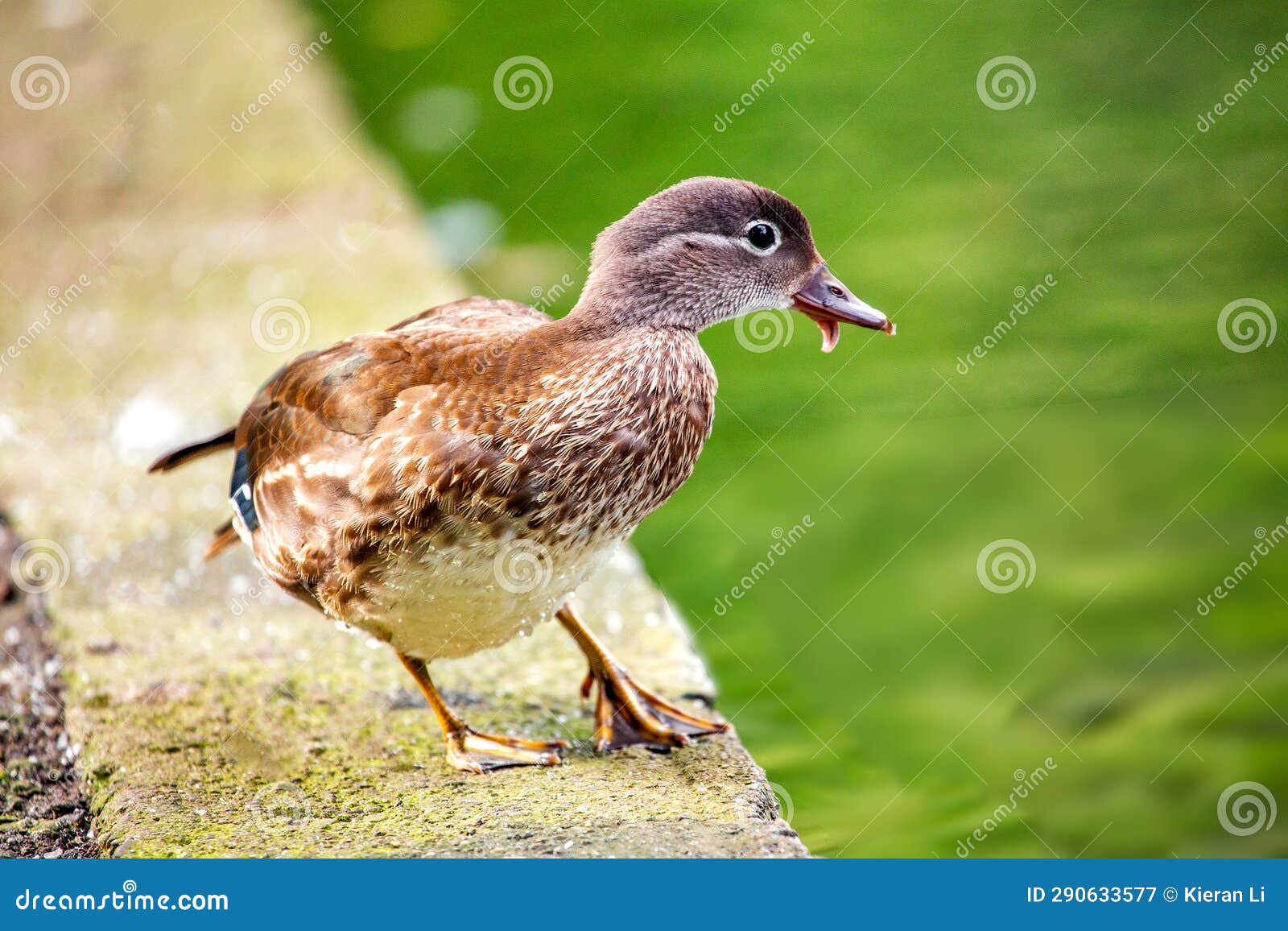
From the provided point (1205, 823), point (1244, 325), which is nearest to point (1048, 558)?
point (1205, 823)

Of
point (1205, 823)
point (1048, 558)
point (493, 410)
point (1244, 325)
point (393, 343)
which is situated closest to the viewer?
point (493, 410)

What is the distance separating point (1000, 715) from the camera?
3562 mm

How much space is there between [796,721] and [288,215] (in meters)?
3.30

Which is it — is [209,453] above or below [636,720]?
below

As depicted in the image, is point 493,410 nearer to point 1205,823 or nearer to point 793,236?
point 793,236
